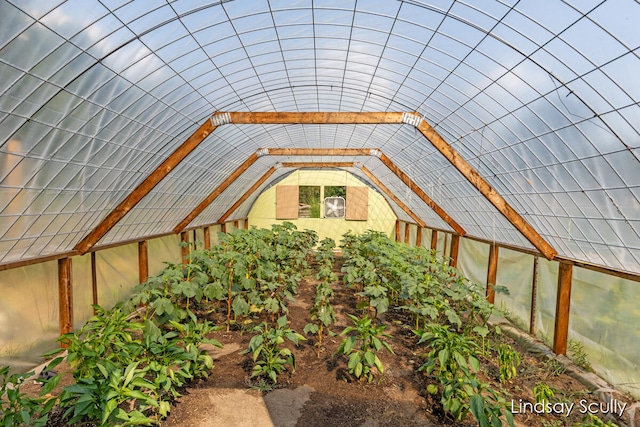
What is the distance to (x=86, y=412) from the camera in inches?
149

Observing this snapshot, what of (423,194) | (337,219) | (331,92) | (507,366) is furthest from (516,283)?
→ (337,219)

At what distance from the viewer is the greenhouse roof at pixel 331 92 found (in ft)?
16.9

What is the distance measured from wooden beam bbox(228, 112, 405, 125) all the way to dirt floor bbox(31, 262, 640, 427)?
543cm

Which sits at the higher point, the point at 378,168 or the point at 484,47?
the point at 484,47

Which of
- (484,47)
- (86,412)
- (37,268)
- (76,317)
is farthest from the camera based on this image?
(76,317)

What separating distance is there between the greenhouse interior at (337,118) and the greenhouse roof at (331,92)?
0.04 metres

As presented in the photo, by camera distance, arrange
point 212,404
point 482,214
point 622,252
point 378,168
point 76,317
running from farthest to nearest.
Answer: point 378,168, point 482,214, point 76,317, point 622,252, point 212,404

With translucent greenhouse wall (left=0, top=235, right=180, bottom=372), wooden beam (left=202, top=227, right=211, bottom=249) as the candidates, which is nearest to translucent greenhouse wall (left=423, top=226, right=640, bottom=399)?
translucent greenhouse wall (left=0, top=235, right=180, bottom=372)

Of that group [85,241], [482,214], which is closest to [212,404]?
[85,241]

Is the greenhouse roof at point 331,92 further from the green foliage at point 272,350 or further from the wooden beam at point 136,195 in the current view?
the green foliage at point 272,350

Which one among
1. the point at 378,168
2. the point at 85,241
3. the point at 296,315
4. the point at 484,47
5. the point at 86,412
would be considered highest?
the point at 484,47

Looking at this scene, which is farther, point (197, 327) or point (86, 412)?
point (197, 327)

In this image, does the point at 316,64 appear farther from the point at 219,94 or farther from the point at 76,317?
the point at 76,317

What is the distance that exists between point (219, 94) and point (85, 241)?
16.2ft
